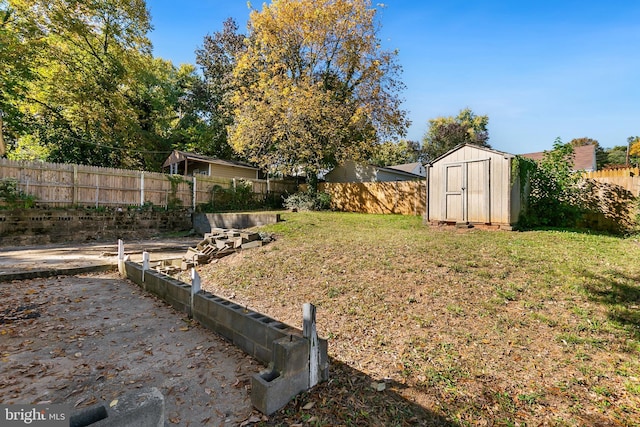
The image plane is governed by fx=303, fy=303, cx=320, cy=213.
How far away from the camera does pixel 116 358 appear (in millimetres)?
2910

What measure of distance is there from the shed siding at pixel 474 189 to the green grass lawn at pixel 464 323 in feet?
4.01

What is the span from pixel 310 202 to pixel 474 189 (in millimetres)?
8981

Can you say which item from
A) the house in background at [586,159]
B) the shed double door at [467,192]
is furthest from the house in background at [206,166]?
the house in background at [586,159]

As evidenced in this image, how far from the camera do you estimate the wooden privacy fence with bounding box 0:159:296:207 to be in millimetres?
10438

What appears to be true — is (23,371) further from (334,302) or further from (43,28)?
(43,28)

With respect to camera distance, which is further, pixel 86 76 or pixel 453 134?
pixel 453 134

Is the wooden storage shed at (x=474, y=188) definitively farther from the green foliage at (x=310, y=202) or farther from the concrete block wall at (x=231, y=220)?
the green foliage at (x=310, y=202)

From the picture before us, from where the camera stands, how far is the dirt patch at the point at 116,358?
2.31 meters

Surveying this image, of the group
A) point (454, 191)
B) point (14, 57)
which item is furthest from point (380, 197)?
point (14, 57)

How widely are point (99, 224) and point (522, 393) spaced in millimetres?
13653

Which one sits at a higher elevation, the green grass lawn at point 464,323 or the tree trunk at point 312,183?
the tree trunk at point 312,183

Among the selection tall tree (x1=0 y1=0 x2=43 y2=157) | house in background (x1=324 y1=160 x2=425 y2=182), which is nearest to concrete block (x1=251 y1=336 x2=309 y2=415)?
tall tree (x1=0 y1=0 x2=43 y2=157)

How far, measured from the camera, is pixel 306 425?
2.13m

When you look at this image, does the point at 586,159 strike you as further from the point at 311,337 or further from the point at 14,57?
the point at 14,57
